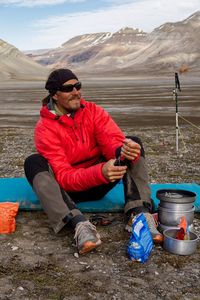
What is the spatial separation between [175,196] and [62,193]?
3.70 feet

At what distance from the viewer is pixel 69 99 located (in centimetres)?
497

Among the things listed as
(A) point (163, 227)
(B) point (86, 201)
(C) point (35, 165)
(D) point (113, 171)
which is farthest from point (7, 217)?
A: (A) point (163, 227)

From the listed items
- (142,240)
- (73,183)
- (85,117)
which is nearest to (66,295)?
(142,240)

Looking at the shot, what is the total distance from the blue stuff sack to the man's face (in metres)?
1.42

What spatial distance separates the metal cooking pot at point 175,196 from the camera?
4594 mm

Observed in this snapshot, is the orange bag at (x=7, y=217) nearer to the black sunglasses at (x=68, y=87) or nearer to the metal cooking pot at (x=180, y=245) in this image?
the black sunglasses at (x=68, y=87)

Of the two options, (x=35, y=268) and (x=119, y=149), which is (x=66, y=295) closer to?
(x=35, y=268)

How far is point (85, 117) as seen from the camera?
5.10m

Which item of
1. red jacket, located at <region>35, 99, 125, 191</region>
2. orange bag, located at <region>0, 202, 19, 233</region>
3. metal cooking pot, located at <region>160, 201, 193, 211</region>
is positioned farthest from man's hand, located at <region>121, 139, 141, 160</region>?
orange bag, located at <region>0, 202, 19, 233</region>

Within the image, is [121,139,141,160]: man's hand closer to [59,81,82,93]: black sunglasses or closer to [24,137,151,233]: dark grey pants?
[24,137,151,233]: dark grey pants

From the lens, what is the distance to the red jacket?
4754mm

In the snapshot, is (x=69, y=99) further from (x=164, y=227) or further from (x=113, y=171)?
(x=164, y=227)

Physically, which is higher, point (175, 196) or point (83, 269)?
point (175, 196)

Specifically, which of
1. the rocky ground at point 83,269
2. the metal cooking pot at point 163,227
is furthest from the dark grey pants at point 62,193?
the rocky ground at point 83,269
